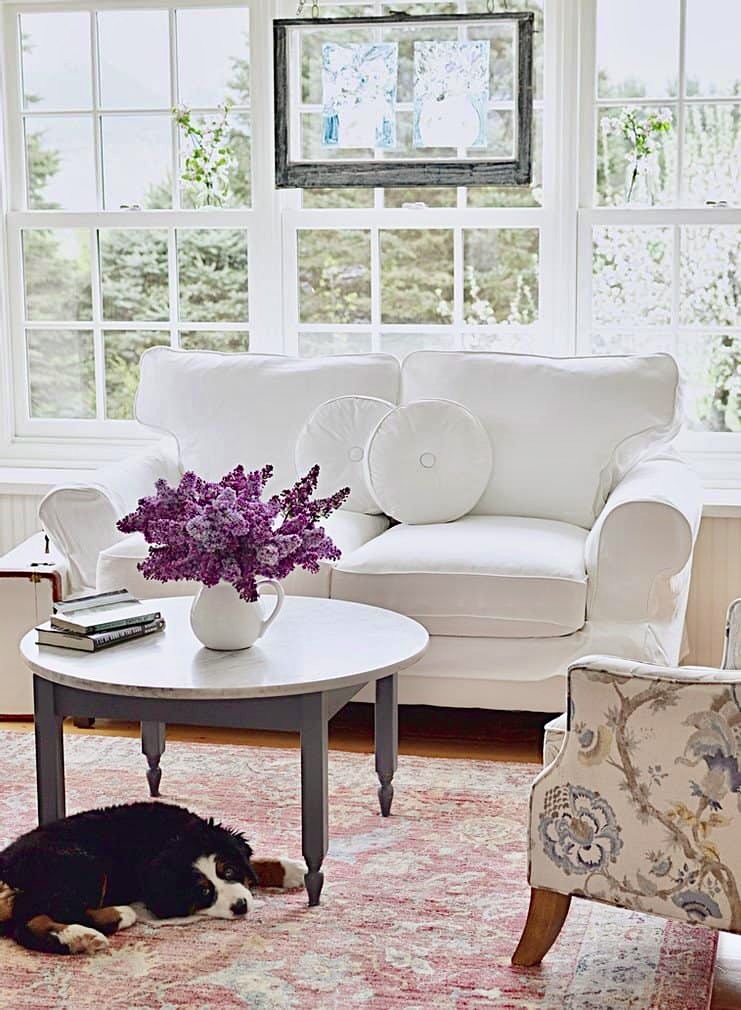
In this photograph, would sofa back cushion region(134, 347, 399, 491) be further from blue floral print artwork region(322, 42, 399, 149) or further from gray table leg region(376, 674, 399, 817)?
gray table leg region(376, 674, 399, 817)

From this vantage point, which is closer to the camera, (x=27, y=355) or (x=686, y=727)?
(x=686, y=727)

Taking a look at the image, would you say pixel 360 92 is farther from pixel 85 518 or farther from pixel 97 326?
pixel 85 518

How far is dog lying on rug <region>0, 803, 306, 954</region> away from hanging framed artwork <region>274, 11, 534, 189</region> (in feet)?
8.15

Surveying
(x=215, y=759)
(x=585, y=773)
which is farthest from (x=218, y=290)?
(x=585, y=773)

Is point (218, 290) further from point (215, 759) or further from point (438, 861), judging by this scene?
point (438, 861)

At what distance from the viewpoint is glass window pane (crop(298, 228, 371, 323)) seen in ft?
15.8

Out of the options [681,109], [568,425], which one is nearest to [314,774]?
[568,425]

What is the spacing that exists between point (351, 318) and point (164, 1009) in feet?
9.35

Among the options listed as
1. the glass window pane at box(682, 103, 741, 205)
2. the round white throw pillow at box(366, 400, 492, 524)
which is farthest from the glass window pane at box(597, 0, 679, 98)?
the round white throw pillow at box(366, 400, 492, 524)

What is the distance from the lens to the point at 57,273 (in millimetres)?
5008

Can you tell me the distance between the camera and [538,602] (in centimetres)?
356

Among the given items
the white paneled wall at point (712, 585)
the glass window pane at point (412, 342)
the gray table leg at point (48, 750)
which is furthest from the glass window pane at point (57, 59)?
the gray table leg at point (48, 750)

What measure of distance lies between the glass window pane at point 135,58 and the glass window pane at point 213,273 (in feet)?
1.51

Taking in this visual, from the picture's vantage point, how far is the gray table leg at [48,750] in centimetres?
290
